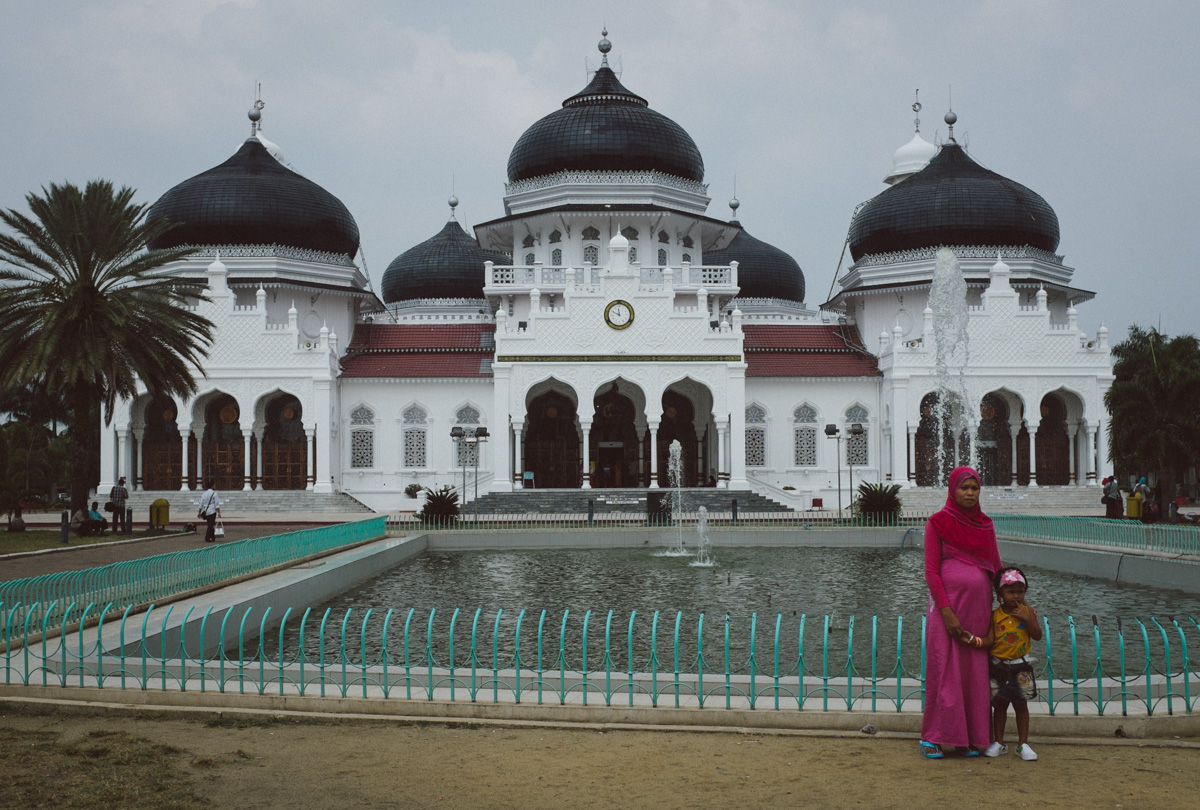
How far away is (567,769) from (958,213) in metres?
34.7

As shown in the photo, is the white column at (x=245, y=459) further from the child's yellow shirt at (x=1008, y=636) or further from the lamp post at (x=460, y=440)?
the child's yellow shirt at (x=1008, y=636)

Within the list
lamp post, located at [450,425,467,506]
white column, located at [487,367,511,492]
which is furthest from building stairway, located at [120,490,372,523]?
white column, located at [487,367,511,492]

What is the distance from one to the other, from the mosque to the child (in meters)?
24.3

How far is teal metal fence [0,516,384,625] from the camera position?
8.89 metres

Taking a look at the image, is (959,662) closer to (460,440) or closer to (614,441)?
(460,440)

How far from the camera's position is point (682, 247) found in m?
37.9

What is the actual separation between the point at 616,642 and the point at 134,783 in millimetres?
5349

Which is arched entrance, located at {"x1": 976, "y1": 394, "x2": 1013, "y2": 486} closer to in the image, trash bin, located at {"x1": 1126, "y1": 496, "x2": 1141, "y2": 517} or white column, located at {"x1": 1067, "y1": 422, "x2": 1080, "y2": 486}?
white column, located at {"x1": 1067, "y1": 422, "x2": 1080, "y2": 486}

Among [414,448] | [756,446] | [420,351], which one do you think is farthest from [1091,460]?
[420,351]

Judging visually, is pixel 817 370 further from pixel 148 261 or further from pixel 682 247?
pixel 148 261

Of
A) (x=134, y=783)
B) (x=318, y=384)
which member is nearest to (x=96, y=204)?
(x=318, y=384)

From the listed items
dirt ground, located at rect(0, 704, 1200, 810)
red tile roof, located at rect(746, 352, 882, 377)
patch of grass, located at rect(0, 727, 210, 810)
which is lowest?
dirt ground, located at rect(0, 704, 1200, 810)

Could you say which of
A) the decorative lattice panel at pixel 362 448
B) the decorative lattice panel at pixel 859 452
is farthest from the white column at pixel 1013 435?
the decorative lattice panel at pixel 362 448

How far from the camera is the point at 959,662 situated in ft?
18.4
